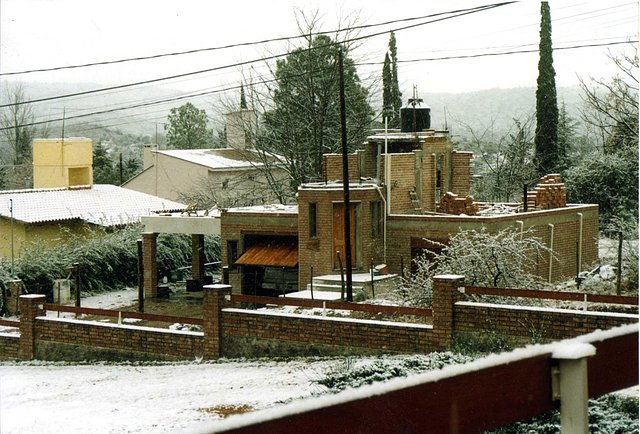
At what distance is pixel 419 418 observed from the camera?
1.07 meters

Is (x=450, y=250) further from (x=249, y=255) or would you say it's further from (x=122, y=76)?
(x=249, y=255)

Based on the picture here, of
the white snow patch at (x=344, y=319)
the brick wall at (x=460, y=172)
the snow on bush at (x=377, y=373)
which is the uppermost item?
the brick wall at (x=460, y=172)

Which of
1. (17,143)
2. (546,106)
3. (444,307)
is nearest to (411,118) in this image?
(546,106)

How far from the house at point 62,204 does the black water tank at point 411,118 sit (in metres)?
5.34

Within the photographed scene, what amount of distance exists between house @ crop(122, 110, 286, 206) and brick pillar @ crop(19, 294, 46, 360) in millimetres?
11178

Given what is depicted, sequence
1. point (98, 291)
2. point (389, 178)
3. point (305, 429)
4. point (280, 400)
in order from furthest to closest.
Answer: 1. point (98, 291)
2. point (389, 178)
3. point (280, 400)
4. point (305, 429)

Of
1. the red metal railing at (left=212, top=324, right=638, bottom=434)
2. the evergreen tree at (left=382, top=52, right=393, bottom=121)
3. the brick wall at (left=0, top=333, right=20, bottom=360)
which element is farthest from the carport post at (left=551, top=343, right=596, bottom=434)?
the evergreen tree at (left=382, top=52, right=393, bottom=121)

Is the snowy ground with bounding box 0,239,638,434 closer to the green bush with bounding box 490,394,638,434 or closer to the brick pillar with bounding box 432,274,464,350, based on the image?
the green bush with bounding box 490,394,638,434

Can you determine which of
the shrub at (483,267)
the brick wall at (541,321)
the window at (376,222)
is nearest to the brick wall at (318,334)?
the brick wall at (541,321)

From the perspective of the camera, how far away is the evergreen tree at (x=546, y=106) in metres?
12.1

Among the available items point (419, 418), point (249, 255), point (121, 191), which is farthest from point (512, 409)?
point (121, 191)

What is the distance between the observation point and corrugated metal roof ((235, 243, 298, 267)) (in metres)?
14.3

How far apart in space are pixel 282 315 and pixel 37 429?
15.5ft

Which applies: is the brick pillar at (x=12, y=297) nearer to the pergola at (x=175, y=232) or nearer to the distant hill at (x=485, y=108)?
the pergola at (x=175, y=232)
